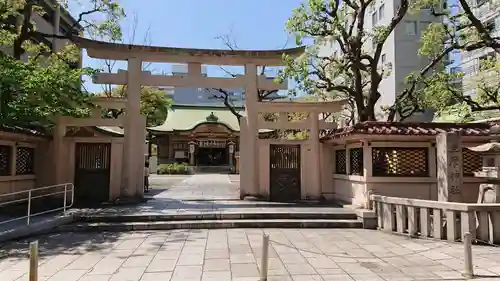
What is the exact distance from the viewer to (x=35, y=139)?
12469 mm

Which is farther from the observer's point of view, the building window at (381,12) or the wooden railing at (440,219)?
the building window at (381,12)

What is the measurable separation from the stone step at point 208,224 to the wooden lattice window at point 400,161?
2.09 m

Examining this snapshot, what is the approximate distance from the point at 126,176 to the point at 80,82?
11.3ft

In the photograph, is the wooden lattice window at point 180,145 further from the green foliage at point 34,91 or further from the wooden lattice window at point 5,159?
the green foliage at point 34,91

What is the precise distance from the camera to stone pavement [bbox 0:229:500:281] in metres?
5.97

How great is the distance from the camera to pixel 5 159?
11430 millimetres

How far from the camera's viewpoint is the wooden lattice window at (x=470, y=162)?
37.9 feet

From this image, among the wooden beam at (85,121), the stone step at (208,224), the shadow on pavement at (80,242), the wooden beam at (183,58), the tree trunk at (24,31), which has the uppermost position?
the tree trunk at (24,31)

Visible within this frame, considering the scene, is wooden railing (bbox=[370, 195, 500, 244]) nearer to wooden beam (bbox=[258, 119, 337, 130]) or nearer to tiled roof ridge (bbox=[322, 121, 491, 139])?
tiled roof ridge (bbox=[322, 121, 491, 139])

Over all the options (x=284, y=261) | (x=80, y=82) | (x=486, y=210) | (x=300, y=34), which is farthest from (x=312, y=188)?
(x=80, y=82)

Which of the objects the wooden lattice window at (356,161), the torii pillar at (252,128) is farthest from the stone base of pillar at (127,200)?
the wooden lattice window at (356,161)

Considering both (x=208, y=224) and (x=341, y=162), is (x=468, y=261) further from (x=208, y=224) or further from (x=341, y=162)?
(x=341, y=162)

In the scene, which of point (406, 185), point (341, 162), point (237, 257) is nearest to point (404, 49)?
point (341, 162)

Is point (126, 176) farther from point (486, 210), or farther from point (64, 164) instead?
point (486, 210)
